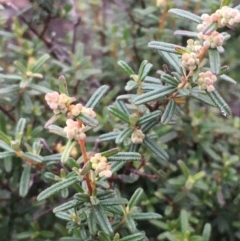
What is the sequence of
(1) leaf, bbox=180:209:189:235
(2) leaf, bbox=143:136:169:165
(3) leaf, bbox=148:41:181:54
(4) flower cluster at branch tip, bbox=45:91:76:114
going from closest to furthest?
(4) flower cluster at branch tip, bbox=45:91:76:114, (3) leaf, bbox=148:41:181:54, (2) leaf, bbox=143:136:169:165, (1) leaf, bbox=180:209:189:235

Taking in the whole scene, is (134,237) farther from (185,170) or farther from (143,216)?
(185,170)

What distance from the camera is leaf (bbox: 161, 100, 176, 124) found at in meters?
0.87

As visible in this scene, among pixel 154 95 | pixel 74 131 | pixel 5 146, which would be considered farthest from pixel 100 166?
pixel 5 146

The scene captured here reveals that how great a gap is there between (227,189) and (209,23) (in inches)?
24.5

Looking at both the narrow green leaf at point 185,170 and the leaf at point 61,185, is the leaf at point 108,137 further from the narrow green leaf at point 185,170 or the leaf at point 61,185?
the narrow green leaf at point 185,170

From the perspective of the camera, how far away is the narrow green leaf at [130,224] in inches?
34.9

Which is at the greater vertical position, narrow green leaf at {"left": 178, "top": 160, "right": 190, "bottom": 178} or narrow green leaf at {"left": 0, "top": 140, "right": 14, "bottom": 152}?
narrow green leaf at {"left": 0, "top": 140, "right": 14, "bottom": 152}

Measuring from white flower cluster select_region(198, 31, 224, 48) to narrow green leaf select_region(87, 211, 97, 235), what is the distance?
0.34 meters

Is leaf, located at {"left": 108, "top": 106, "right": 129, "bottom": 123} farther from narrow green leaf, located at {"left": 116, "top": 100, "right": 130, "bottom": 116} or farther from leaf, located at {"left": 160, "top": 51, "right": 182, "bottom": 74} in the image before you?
leaf, located at {"left": 160, "top": 51, "right": 182, "bottom": 74}

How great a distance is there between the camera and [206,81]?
80 cm

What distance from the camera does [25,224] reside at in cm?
121

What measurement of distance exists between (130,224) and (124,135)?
0.54 feet

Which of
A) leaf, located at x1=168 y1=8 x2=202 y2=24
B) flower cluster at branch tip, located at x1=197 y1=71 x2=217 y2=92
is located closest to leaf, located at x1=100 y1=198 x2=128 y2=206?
flower cluster at branch tip, located at x1=197 y1=71 x2=217 y2=92

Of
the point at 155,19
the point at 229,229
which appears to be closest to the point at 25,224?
the point at 229,229
